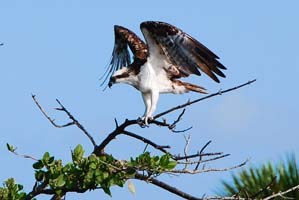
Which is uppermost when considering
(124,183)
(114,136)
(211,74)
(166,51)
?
(166,51)

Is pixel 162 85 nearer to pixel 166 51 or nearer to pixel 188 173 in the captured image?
pixel 166 51

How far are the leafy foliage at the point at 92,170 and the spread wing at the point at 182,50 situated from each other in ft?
6.04

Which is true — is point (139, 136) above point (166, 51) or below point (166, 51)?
below

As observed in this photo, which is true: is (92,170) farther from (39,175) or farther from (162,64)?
(162,64)

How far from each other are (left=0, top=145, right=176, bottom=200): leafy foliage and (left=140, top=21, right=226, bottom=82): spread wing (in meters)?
1.84

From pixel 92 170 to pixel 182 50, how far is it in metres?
2.54

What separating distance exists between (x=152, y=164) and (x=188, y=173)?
25 centimetres

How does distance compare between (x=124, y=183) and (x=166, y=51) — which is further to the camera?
(x=166, y=51)

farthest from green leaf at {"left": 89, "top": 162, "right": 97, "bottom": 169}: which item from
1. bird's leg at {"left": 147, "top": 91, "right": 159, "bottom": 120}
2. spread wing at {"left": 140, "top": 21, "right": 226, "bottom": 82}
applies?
bird's leg at {"left": 147, "top": 91, "right": 159, "bottom": 120}

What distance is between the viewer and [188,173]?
21.1ft

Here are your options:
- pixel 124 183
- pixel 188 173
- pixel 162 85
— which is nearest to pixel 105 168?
pixel 124 183

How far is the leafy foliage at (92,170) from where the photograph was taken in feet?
21.2

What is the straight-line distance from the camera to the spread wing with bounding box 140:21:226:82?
8.33 m

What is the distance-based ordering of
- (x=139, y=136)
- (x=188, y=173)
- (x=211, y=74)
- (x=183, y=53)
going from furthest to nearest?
(x=183, y=53)
(x=211, y=74)
(x=139, y=136)
(x=188, y=173)
